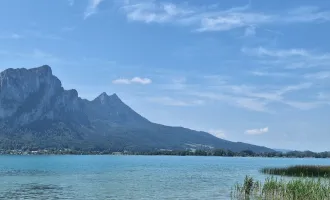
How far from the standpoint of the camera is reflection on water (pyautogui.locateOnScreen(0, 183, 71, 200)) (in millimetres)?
71625

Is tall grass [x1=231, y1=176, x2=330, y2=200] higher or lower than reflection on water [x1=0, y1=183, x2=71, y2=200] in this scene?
higher

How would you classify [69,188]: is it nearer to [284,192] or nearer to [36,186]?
[36,186]

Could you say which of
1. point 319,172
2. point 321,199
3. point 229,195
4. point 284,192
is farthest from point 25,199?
point 319,172

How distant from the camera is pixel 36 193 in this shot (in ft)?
254

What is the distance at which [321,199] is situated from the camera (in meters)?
47.1

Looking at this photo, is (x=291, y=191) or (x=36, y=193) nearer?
(x=291, y=191)

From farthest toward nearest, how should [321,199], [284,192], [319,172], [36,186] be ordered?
[319,172]
[36,186]
[284,192]
[321,199]

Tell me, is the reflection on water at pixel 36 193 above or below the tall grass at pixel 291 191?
below

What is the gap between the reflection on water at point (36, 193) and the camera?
71.6m

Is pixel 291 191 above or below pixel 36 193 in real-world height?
above

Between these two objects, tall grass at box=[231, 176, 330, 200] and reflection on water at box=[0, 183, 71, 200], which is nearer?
tall grass at box=[231, 176, 330, 200]

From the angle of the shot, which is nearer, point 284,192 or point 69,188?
point 284,192

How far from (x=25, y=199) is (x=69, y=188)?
17.3m

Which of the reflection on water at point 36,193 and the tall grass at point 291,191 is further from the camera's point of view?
the reflection on water at point 36,193
